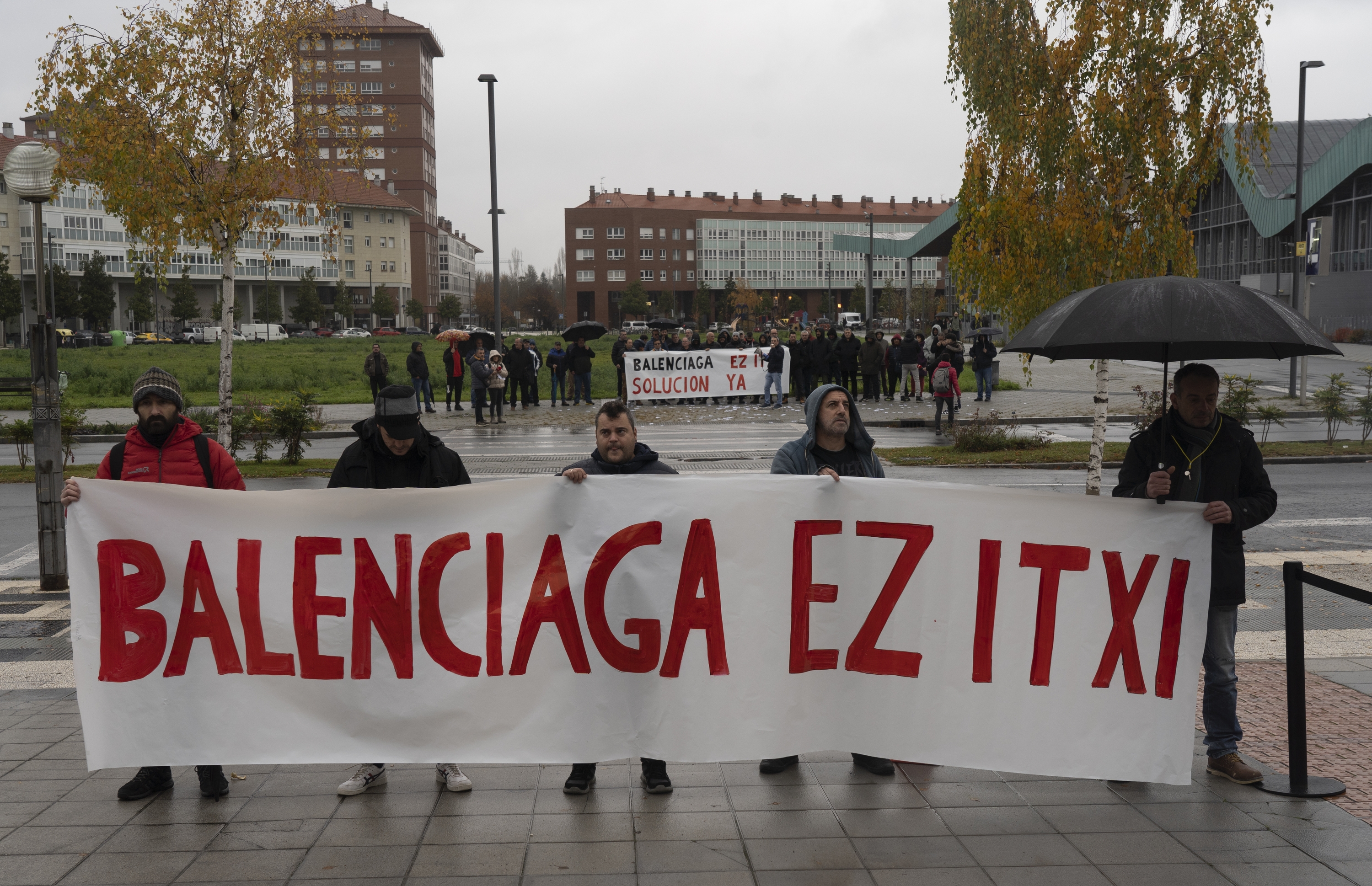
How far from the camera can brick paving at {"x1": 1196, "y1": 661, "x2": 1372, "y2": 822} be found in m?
4.88

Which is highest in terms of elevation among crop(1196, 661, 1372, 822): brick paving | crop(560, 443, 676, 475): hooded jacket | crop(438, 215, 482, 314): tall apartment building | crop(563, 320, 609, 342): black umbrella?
crop(438, 215, 482, 314): tall apartment building

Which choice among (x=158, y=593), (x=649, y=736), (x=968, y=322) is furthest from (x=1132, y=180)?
(x=968, y=322)

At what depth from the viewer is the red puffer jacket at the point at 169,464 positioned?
16.5ft

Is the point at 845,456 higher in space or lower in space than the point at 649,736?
higher

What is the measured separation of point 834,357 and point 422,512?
24.6 meters

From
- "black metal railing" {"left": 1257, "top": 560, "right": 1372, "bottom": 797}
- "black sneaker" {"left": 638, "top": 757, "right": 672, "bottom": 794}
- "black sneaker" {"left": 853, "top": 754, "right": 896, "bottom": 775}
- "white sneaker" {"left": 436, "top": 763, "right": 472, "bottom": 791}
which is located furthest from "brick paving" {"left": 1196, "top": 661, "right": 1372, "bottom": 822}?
"white sneaker" {"left": 436, "top": 763, "right": 472, "bottom": 791}

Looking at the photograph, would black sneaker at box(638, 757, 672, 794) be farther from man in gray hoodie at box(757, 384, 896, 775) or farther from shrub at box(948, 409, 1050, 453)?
shrub at box(948, 409, 1050, 453)

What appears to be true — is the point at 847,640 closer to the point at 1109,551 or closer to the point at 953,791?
the point at 953,791

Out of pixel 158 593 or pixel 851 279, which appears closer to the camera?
pixel 158 593

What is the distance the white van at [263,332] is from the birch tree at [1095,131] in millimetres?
85750

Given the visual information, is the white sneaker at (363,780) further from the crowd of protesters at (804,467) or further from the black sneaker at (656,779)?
the black sneaker at (656,779)

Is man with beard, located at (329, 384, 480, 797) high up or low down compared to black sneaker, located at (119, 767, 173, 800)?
up

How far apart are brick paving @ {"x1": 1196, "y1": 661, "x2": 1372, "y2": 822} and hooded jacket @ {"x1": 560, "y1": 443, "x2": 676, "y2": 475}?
290 centimetres

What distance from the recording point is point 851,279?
15700cm
